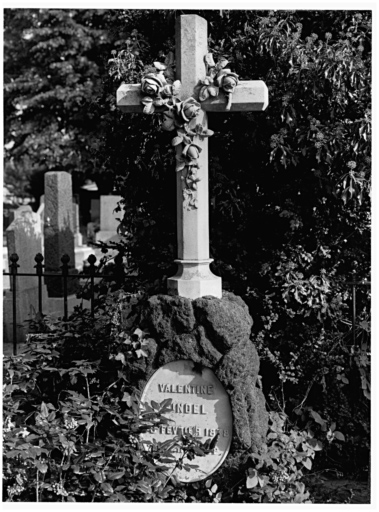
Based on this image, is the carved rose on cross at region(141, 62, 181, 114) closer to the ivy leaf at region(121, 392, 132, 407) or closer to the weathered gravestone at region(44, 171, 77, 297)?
the ivy leaf at region(121, 392, 132, 407)

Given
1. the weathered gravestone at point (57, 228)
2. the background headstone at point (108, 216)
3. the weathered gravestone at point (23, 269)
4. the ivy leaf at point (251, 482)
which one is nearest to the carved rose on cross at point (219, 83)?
the ivy leaf at point (251, 482)

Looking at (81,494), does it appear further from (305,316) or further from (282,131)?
(282,131)

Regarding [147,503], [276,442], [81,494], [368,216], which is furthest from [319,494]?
[368,216]

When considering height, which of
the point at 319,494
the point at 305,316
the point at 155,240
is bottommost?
the point at 319,494

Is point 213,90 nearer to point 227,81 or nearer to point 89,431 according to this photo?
point 227,81

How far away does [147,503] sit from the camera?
144 inches

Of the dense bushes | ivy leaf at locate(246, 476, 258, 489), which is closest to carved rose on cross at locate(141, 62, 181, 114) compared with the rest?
the dense bushes

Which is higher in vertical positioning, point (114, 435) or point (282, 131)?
point (282, 131)

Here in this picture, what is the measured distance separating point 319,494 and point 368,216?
2037 mm

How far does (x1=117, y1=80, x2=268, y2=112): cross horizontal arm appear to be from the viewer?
4.13 meters

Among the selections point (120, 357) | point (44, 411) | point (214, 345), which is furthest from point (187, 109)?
point (44, 411)

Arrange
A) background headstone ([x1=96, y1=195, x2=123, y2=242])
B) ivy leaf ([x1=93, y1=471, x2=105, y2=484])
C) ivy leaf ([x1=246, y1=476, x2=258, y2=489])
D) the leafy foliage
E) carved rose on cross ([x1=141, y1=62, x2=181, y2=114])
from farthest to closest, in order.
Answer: background headstone ([x1=96, y1=195, x2=123, y2=242]), carved rose on cross ([x1=141, y1=62, x2=181, y2=114]), ivy leaf ([x1=246, y1=476, x2=258, y2=489]), the leafy foliage, ivy leaf ([x1=93, y1=471, x2=105, y2=484])

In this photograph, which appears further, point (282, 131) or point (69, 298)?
point (69, 298)

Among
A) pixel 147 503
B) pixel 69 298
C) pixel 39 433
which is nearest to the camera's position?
pixel 147 503
